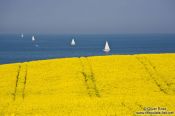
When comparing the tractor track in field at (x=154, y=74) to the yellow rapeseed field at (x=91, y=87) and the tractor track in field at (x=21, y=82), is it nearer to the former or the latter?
the yellow rapeseed field at (x=91, y=87)

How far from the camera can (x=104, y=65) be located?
47.6 metres

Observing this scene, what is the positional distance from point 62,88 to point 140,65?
406 inches

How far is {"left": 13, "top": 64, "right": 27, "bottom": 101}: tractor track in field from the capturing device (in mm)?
39594

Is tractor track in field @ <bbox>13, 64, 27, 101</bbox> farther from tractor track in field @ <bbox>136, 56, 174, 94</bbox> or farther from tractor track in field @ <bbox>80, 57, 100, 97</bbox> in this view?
tractor track in field @ <bbox>136, 56, 174, 94</bbox>

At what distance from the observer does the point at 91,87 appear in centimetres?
4109

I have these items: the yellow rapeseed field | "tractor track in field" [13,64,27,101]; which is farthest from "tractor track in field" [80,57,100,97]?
"tractor track in field" [13,64,27,101]

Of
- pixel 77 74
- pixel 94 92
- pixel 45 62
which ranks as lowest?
pixel 94 92

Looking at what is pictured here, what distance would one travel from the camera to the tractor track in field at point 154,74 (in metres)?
40.7

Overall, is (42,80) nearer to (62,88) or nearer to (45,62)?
(62,88)

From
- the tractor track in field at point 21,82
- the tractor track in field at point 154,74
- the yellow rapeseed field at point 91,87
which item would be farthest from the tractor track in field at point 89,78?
the tractor track in field at point 21,82

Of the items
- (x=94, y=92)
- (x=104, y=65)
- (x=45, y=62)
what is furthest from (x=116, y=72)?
(x=45, y=62)

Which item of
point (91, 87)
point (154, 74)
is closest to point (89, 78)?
point (91, 87)

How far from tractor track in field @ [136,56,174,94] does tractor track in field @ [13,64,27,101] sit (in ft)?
39.0

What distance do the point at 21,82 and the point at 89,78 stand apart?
6294mm
